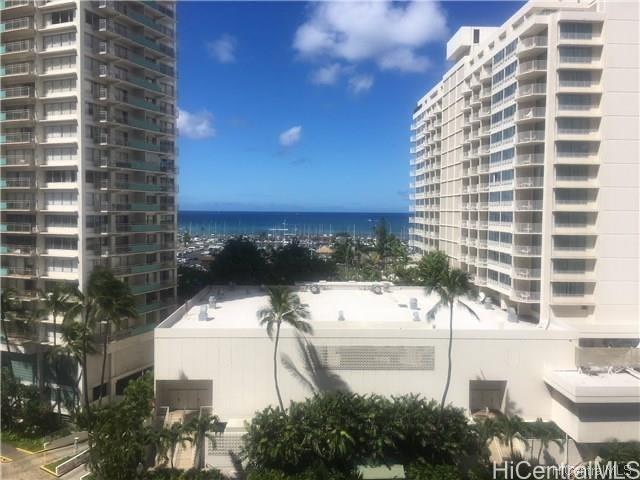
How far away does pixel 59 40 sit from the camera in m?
36.8

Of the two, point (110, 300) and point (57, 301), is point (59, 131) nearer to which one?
point (57, 301)

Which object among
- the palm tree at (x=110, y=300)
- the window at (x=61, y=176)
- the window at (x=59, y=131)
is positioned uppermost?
the window at (x=59, y=131)

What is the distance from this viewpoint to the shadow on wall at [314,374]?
30.5 m

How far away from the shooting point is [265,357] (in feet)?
99.7

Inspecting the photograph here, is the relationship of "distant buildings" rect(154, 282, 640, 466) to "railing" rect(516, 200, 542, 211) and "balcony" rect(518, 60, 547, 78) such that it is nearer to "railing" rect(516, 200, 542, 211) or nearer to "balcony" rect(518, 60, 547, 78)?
"railing" rect(516, 200, 542, 211)

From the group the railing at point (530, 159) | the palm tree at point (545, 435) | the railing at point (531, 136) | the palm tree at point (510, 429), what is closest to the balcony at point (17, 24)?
the railing at point (531, 136)

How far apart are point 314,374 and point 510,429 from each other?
11626 millimetres

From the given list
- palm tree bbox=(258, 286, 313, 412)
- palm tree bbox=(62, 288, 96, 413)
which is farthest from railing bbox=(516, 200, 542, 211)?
palm tree bbox=(62, 288, 96, 413)

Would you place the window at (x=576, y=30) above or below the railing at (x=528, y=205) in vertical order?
above

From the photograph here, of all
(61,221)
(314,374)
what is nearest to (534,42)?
(314,374)

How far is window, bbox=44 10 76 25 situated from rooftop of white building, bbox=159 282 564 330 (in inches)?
924

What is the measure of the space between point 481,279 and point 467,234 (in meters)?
7.20

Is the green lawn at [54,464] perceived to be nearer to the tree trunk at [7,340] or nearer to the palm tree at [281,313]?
the tree trunk at [7,340]

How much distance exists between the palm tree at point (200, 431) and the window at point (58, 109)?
2504 centimetres
